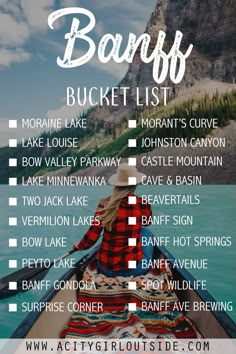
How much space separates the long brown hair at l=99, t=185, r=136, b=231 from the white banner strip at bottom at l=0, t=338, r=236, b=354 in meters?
0.53

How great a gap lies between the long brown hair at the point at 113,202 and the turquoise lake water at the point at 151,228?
0.11 ft

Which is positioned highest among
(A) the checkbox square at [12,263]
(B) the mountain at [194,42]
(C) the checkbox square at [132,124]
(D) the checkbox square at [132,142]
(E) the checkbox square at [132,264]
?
(B) the mountain at [194,42]

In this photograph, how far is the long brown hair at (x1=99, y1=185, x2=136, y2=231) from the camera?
1.98m

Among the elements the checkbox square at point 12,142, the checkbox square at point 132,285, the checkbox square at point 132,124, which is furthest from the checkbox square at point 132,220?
the checkbox square at point 12,142

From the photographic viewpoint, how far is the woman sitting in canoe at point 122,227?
198 centimetres

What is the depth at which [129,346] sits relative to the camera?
1.91 metres

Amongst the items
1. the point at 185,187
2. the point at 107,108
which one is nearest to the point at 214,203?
the point at 185,187

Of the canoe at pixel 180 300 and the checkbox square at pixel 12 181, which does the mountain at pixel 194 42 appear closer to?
the checkbox square at pixel 12 181

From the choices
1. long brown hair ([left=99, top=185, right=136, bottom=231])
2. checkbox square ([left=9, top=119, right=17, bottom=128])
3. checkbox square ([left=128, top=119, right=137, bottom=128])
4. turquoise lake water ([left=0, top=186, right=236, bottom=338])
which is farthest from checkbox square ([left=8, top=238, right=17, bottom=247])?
checkbox square ([left=128, top=119, right=137, bottom=128])

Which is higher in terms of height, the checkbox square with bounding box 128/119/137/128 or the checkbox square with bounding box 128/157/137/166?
the checkbox square with bounding box 128/119/137/128

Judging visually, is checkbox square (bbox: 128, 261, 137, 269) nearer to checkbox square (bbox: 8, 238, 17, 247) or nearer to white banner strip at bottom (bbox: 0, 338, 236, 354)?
white banner strip at bottom (bbox: 0, 338, 236, 354)

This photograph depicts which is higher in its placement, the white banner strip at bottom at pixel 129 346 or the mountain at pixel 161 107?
the mountain at pixel 161 107

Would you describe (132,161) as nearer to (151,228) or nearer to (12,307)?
(151,228)

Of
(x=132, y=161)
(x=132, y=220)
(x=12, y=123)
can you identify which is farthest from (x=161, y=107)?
(x=12, y=123)
